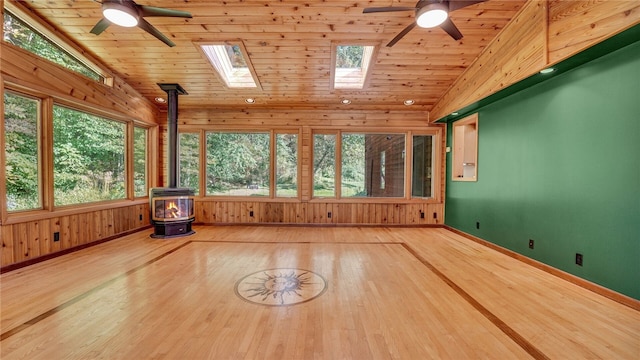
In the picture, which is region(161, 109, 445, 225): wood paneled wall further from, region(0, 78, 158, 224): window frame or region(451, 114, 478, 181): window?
region(0, 78, 158, 224): window frame

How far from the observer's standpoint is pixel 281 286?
2.59m

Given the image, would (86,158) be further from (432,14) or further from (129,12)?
(432,14)

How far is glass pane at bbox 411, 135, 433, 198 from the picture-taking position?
5770 mm

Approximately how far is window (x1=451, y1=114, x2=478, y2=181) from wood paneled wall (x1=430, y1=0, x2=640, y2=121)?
36.1 inches

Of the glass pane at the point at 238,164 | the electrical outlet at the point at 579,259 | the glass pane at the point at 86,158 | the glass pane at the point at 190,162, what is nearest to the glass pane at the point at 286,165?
the glass pane at the point at 238,164

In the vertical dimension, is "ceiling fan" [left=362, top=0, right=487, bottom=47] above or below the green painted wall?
above

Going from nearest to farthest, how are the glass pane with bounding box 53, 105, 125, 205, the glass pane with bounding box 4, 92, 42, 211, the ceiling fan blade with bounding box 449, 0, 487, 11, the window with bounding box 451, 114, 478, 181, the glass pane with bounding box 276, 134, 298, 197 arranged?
the ceiling fan blade with bounding box 449, 0, 487, 11 < the glass pane with bounding box 4, 92, 42, 211 < the glass pane with bounding box 53, 105, 125, 205 < the window with bounding box 451, 114, 478, 181 < the glass pane with bounding box 276, 134, 298, 197

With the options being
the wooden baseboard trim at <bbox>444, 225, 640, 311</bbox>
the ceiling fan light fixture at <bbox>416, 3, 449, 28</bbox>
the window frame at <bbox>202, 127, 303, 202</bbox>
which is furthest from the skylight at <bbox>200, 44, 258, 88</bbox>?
the wooden baseboard trim at <bbox>444, 225, 640, 311</bbox>

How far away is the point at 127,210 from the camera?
472 centimetres

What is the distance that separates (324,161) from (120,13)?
4098 mm

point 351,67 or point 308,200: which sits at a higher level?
point 351,67

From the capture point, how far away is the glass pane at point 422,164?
577 centimetres

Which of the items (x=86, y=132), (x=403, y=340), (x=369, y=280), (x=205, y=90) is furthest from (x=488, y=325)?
(x=86, y=132)

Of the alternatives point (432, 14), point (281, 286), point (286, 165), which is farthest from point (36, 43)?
point (432, 14)
